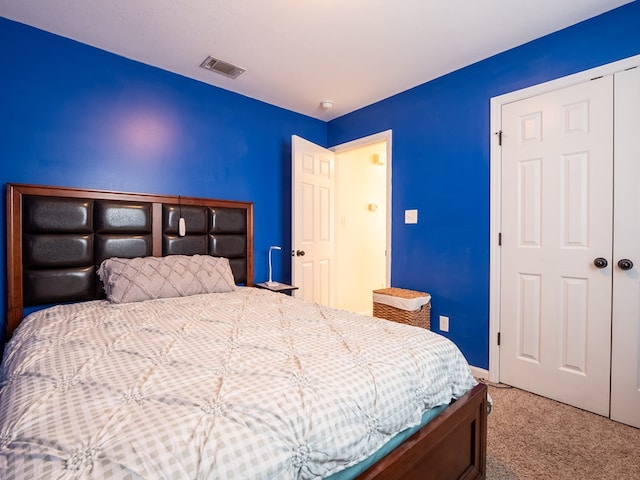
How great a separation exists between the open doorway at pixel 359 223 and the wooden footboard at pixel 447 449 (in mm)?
2473

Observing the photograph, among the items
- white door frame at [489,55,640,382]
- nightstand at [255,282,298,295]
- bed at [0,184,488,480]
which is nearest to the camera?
bed at [0,184,488,480]

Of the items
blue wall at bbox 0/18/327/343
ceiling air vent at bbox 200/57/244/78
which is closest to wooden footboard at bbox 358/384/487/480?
blue wall at bbox 0/18/327/343

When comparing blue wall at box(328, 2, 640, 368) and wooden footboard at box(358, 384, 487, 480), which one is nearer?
wooden footboard at box(358, 384, 487, 480)

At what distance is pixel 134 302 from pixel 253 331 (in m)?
1.09

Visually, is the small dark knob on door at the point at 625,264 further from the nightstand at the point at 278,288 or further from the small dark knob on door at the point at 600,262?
the nightstand at the point at 278,288

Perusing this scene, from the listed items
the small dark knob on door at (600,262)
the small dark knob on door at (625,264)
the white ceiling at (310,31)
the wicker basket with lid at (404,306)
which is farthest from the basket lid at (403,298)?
the white ceiling at (310,31)

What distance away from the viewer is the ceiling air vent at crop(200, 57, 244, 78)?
2.65m

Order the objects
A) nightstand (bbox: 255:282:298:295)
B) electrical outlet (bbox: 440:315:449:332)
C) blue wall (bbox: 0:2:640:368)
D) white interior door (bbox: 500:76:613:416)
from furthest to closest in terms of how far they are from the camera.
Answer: nightstand (bbox: 255:282:298:295) < electrical outlet (bbox: 440:315:449:332) < blue wall (bbox: 0:2:640:368) < white interior door (bbox: 500:76:613:416)

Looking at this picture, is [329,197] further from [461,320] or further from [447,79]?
[461,320]

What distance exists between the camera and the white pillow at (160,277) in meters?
2.12

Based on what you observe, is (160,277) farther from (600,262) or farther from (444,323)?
(600,262)

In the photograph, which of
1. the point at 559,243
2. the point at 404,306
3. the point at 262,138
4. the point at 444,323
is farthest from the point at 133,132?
the point at 559,243

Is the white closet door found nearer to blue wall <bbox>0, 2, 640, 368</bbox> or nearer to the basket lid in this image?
blue wall <bbox>0, 2, 640, 368</bbox>

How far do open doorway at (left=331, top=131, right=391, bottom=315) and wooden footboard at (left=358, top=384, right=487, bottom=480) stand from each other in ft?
8.11
